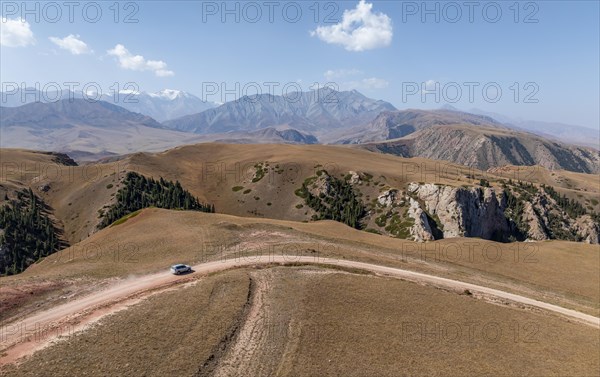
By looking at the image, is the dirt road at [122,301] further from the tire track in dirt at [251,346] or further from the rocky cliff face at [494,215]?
the rocky cliff face at [494,215]

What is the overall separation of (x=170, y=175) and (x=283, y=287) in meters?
144

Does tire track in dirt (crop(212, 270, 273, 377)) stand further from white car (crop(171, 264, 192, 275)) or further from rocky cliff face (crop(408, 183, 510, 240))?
rocky cliff face (crop(408, 183, 510, 240))

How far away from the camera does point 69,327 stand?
119 ft

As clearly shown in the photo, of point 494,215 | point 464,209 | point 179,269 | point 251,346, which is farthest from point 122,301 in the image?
point 494,215

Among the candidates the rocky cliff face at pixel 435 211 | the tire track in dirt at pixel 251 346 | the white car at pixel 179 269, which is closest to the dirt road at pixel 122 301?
the white car at pixel 179 269

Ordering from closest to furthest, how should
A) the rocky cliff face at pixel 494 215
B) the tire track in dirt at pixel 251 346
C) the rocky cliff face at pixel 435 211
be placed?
the tire track in dirt at pixel 251 346
the rocky cliff face at pixel 435 211
the rocky cliff face at pixel 494 215

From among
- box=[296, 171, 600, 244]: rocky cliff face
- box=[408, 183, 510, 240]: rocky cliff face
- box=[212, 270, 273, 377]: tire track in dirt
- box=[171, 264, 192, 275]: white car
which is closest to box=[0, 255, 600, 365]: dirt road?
box=[171, 264, 192, 275]: white car

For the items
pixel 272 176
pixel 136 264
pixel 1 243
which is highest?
pixel 272 176

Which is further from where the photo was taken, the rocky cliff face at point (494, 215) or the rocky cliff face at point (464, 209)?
the rocky cliff face at point (494, 215)

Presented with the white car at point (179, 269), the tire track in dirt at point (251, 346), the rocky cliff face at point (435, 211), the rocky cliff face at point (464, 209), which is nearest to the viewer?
the tire track in dirt at point (251, 346)

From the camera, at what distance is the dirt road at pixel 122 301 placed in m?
34.1

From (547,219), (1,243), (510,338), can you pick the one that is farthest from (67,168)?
→ (547,219)

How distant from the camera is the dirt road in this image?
112 ft

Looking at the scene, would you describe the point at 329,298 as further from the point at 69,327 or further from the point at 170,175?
the point at 170,175
